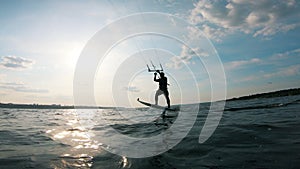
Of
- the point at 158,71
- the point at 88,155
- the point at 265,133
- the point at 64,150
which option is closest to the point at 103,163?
the point at 88,155

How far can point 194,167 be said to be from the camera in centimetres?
Answer: 560

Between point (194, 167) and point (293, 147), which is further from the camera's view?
point (293, 147)

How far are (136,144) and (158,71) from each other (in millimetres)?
15398

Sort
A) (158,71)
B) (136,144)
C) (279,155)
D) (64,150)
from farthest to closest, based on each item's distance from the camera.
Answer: (158,71), (136,144), (64,150), (279,155)

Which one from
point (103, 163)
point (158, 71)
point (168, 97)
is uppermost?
point (158, 71)

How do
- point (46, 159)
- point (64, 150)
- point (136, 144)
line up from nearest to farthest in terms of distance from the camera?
point (46, 159) → point (64, 150) → point (136, 144)

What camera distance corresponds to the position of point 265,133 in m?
9.07

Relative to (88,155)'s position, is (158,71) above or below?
above

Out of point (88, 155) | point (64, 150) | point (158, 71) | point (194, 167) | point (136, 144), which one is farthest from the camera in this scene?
point (158, 71)

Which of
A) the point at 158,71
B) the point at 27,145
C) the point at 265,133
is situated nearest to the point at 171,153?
the point at 265,133

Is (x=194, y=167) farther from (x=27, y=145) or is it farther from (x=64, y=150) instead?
(x=27, y=145)

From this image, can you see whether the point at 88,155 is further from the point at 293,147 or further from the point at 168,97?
the point at 168,97

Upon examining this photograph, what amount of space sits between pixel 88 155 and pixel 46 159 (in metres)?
1.31

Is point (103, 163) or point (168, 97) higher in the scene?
point (168, 97)
